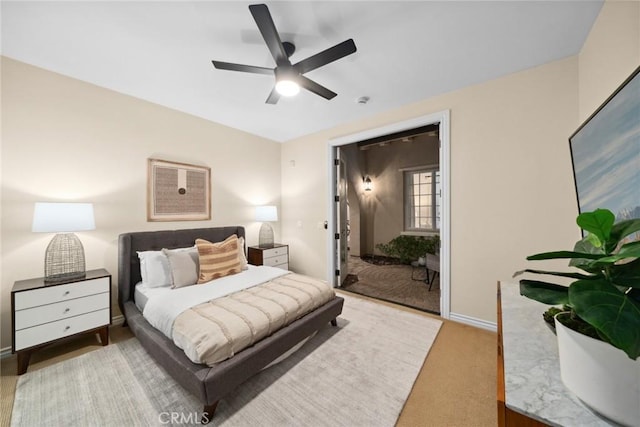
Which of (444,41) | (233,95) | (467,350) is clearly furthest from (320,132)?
(467,350)

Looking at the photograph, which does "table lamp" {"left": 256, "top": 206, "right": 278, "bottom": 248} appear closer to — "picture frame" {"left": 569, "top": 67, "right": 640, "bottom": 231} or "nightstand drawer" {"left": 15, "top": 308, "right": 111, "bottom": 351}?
"nightstand drawer" {"left": 15, "top": 308, "right": 111, "bottom": 351}

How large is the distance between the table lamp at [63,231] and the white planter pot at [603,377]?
10.8 ft

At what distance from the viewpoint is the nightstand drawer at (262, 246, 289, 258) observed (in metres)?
3.74

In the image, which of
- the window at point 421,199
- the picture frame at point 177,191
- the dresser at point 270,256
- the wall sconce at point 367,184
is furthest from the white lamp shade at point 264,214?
the window at point 421,199

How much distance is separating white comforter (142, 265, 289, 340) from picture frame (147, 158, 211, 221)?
1.25 metres

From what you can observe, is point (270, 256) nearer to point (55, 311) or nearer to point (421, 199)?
point (55, 311)

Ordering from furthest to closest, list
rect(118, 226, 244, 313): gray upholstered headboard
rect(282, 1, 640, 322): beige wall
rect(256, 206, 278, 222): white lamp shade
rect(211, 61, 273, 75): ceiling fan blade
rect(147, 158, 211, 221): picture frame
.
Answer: rect(256, 206, 278, 222): white lamp shade → rect(147, 158, 211, 221): picture frame → rect(118, 226, 244, 313): gray upholstered headboard → rect(282, 1, 640, 322): beige wall → rect(211, 61, 273, 75): ceiling fan blade

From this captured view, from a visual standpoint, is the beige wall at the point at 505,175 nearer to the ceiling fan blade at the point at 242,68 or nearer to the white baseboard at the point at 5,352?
the ceiling fan blade at the point at 242,68

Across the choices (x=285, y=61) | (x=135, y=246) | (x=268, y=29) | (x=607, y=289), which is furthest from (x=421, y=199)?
(x=135, y=246)

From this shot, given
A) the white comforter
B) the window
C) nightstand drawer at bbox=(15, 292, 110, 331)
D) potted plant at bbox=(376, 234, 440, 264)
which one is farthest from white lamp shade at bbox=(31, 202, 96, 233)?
the window

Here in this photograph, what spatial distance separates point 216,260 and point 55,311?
4.31 ft

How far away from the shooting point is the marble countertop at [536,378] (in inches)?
25.9

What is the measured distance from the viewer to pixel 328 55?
166 cm

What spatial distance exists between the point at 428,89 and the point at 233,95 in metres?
2.33
